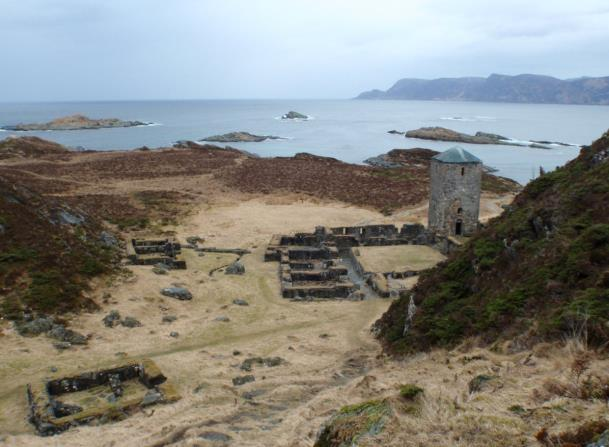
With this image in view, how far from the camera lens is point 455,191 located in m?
25.9

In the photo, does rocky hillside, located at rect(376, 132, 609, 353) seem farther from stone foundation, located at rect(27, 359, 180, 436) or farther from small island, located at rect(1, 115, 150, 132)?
small island, located at rect(1, 115, 150, 132)

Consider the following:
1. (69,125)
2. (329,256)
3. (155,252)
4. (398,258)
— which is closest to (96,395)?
(155,252)

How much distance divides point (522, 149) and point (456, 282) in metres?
78.2

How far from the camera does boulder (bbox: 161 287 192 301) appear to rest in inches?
728

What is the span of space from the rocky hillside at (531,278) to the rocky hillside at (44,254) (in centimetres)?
1025

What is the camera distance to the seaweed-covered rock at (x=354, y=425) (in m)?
5.92

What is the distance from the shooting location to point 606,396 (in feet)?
19.0

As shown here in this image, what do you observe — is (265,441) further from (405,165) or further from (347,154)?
(347,154)

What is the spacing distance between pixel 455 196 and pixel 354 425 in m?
21.2

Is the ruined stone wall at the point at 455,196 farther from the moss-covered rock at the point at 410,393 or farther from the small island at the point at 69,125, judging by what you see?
the small island at the point at 69,125

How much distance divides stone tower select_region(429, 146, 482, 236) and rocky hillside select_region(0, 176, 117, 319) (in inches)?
604

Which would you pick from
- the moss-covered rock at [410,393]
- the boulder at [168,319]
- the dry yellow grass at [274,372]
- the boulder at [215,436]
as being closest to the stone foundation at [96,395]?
the dry yellow grass at [274,372]

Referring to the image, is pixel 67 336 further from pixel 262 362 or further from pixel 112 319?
pixel 262 362

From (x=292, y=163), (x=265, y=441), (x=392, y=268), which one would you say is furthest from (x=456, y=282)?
(x=292, y=163)
